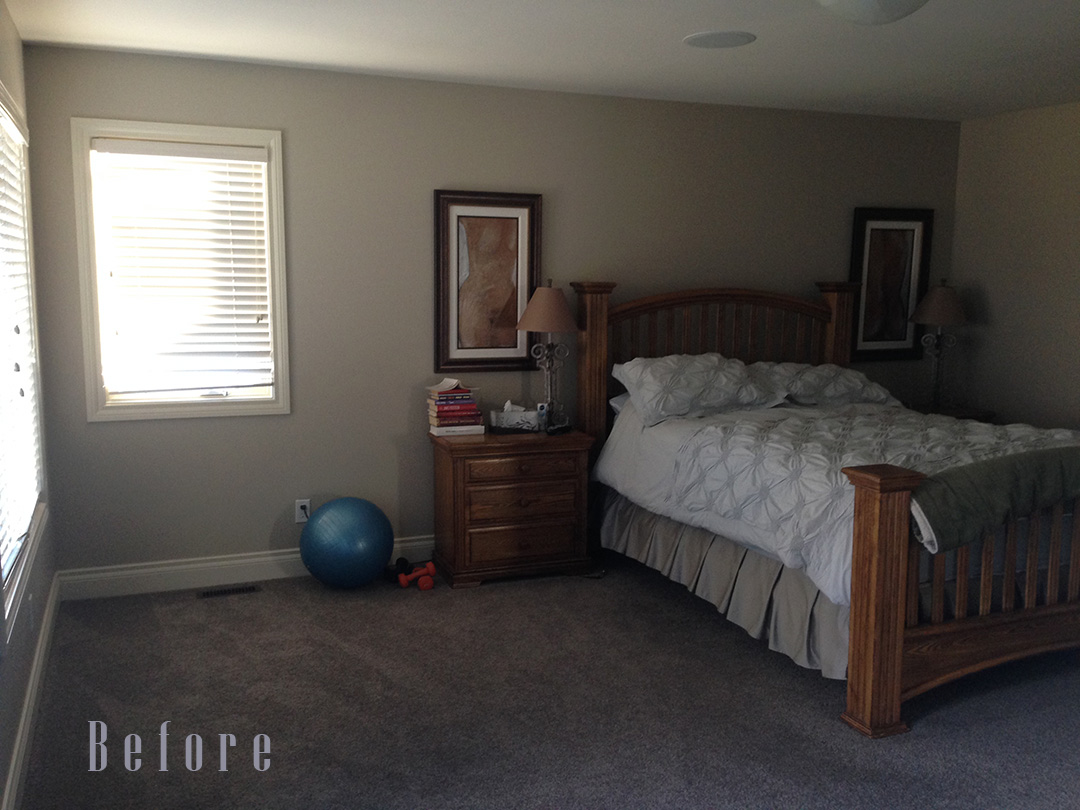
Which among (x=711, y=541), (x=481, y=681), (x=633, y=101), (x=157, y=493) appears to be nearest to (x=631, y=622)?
(x=711, y=541)

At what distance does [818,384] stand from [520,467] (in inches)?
61.2

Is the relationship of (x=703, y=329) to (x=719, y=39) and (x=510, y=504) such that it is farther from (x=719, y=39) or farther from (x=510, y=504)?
(x=719, y=39)

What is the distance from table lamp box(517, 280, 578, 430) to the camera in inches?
166

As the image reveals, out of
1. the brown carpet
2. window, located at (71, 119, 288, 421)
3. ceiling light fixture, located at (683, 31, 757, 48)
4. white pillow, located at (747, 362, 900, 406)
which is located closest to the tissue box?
the brown carpet

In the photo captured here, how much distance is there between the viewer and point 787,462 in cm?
331

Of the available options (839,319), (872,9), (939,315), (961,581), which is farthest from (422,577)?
(939,315)

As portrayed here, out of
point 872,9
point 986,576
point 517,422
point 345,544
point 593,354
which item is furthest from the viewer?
point 593,354

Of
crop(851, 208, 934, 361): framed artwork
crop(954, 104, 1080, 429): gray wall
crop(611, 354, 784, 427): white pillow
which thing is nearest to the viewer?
crop(611, 354, 784, 427): white pillow

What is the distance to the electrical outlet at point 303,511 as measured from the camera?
4.22 metres

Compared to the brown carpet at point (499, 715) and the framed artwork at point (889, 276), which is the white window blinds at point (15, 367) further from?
the framed artwork at point (889, 276)

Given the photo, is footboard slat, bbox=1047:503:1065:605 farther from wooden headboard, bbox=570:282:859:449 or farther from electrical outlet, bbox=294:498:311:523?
electrical outlet, bbox=294:498:311:523

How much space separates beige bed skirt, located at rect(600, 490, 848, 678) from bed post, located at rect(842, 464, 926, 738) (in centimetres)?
20

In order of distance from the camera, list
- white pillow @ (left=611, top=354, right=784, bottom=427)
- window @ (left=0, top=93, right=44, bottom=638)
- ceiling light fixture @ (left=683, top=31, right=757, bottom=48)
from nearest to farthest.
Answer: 1. window @ (left=0, top=93, right=44, bottom=638)
2. ceiling light fixture @ (left=683, top=31, right=757, bottom=48)
3. white pillow @ (left=611, top=354, right=784, bottom=427)

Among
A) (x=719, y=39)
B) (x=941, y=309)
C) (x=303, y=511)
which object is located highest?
(x=719, y=39)
